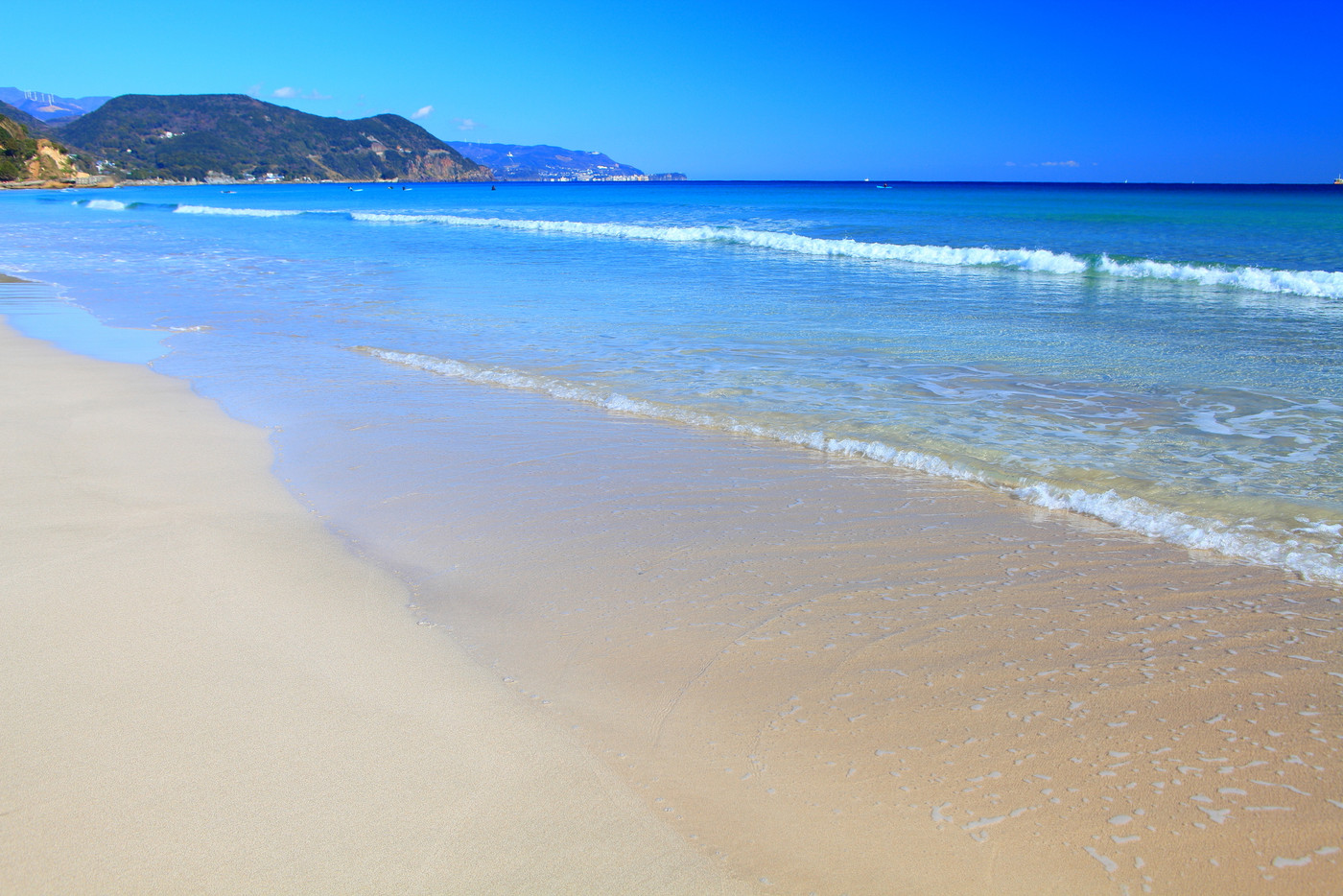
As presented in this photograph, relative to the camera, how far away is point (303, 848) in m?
2.01

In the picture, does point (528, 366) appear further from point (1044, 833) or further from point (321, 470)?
point (1044, 833)

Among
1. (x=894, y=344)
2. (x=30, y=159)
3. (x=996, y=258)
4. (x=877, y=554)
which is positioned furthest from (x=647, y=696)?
(x=30, y=159)

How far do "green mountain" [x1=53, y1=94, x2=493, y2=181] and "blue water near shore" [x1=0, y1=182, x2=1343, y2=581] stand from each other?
499 ft

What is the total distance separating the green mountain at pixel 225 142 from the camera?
15166 cm

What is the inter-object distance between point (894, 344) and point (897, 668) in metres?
6.91

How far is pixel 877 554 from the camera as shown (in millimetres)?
3803

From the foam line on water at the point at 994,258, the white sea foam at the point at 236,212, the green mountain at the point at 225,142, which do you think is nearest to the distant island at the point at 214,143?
the green mountain at the point at 225,142

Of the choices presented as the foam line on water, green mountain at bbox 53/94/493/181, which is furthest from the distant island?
the foam line on water

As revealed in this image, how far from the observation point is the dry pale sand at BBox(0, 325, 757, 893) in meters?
1.96

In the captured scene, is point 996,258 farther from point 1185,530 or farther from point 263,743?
point 263,743

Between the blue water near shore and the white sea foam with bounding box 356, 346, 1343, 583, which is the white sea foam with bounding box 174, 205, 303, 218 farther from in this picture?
the white sea foam with bounding box 356, 346, 1343, 583

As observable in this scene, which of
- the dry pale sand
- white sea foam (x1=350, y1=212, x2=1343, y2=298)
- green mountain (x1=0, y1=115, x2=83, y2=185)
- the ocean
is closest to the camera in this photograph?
the dry pale sand

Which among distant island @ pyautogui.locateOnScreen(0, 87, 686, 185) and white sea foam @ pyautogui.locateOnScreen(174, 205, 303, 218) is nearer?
white sea foam @ pyautogui.locateOnScreen(174, 205, 303, 218)

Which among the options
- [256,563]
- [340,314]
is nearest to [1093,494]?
[256,563]
